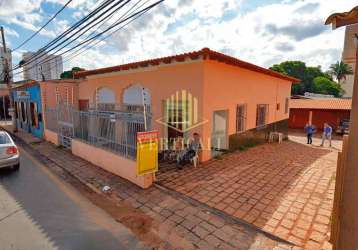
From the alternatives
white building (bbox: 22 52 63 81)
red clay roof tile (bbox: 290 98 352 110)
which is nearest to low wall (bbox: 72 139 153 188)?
white building (bbox: 22 52 63 81)

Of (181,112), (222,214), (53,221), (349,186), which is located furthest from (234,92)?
(53,221)

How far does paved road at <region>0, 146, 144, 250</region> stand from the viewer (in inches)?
140

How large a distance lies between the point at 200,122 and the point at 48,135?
9.08 metres

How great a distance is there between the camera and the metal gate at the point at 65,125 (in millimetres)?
9200

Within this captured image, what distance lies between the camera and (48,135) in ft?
38.3

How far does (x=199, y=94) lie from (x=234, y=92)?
2290mm

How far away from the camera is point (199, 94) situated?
23.6ft

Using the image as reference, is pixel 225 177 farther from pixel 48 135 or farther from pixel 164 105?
pixel 48 135

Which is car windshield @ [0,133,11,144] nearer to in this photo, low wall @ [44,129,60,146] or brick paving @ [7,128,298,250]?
brick paving @ [7,128,298,250]

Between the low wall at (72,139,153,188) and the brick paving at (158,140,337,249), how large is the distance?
58cm

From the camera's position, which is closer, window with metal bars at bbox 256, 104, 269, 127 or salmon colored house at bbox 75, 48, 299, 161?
salmon colored house at bbox 75, 48, 299, 161

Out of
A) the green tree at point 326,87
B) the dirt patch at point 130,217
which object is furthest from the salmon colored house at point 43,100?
the green tree at point 326,87

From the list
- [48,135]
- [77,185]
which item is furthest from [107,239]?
[48,135]

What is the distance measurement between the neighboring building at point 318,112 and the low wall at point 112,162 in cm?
2023
